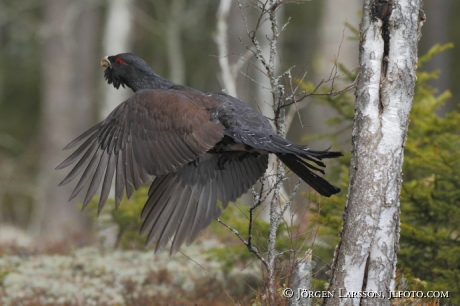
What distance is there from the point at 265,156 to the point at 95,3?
39.0 ft

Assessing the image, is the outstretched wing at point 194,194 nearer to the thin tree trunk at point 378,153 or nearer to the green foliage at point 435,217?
the thin tree trunk at point 378,153

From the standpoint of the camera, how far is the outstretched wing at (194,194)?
543 cm

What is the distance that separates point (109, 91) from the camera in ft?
45.2

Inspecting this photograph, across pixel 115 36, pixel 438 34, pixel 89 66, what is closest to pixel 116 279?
pixel 115 36

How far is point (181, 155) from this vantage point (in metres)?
4.91

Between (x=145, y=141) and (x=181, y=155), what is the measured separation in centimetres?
35

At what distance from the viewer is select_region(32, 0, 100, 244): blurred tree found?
1565cm

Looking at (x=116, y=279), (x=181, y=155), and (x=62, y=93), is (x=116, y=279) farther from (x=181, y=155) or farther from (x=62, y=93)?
(x=62, y=93)

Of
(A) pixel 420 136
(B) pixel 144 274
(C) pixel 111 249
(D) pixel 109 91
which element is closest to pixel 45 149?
(D) pixel 109 91

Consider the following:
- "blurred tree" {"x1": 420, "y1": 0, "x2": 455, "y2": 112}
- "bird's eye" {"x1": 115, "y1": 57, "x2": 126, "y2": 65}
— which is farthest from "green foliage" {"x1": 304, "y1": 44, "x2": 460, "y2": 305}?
"blurred tree" {"x1": 420, "y1": 0, "x2": 455, "y2": 112}

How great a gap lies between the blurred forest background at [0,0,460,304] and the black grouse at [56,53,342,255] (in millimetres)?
1313

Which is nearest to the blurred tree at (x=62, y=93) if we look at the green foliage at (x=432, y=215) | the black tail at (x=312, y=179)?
the green foliage at (x=432, y=215)

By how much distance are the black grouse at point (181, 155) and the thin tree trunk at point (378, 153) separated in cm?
29

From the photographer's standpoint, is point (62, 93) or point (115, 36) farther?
point (62, 93)
